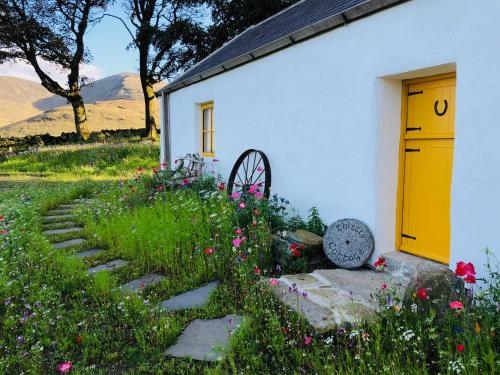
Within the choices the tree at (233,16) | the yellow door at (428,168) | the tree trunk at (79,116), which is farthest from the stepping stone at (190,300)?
the tree trunk at (79,116)

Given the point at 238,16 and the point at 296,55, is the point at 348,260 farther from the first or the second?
the point at 238,16

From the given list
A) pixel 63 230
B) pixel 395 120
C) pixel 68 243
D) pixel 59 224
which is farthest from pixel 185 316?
pixel 59 224

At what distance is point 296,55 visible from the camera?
517 cm

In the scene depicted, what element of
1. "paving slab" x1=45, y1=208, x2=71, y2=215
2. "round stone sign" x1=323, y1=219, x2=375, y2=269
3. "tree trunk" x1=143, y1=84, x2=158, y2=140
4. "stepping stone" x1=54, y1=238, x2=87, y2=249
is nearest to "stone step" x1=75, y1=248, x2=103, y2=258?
"stepping stone" x1=54, y1=238, x2=87, y2=249

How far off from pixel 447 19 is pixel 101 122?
33771mm

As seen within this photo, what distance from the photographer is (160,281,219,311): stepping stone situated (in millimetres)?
3404

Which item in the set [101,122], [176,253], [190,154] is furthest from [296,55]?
[101,122]

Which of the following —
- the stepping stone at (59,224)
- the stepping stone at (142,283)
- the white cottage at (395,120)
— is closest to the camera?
the white cottage at (395,120)

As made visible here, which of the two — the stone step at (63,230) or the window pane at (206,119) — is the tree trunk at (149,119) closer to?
the window pane at (206,119)

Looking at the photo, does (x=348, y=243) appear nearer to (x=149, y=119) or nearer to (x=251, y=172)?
(x=251, y=172)

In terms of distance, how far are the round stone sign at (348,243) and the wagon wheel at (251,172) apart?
161 centimetres

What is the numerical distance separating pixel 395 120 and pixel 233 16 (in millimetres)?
17140

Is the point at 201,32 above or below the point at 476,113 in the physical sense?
above

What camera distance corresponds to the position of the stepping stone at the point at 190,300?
340cm
